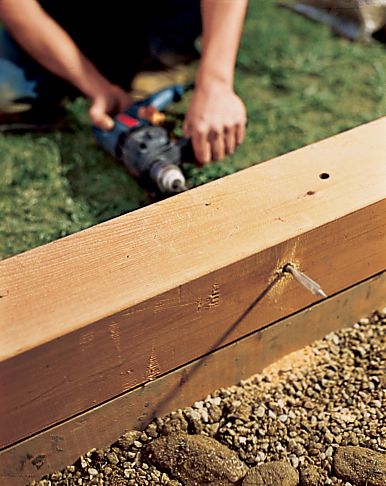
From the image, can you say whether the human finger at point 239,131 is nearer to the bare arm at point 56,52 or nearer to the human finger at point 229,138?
the human finger at point 229,138

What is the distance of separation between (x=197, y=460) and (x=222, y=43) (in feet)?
5.96

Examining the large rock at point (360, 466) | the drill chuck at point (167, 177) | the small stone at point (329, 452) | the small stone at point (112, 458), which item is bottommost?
the small stone at point (112, 458)

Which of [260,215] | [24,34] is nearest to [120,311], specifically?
[260,215]

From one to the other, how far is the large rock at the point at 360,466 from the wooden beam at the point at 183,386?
1.27 feet

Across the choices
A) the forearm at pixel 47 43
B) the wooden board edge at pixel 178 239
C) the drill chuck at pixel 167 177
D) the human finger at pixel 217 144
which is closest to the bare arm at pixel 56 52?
the forearm at pixel 47 43

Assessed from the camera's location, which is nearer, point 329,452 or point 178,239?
point 178,239

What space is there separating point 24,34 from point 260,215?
1.77 metres

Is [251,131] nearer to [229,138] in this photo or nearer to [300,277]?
[229,138]

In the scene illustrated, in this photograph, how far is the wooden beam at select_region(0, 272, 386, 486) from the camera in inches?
70.9

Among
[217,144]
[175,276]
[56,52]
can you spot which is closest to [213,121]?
[217,144]

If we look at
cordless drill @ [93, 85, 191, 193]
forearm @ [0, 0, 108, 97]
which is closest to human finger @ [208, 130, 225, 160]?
cordless drill @ [93, 85, 191, 193]

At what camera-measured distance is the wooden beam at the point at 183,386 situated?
180 centimetres

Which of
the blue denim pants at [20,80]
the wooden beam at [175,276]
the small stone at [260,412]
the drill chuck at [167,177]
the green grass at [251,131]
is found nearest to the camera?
the wooden beam at [175,276]

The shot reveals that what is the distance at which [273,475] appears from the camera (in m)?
1.83
